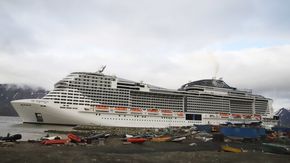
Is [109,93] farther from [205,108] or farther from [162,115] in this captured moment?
[205,108]

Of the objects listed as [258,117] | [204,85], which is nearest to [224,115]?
[204,85]

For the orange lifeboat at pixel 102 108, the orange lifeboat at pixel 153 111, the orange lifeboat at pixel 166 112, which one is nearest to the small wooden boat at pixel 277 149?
the orange lifeboat at pixel 102 108

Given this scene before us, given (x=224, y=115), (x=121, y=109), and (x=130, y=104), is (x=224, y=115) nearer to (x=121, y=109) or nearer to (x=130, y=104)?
(x=130, y=104)

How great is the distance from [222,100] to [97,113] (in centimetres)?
4594

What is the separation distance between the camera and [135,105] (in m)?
76.4

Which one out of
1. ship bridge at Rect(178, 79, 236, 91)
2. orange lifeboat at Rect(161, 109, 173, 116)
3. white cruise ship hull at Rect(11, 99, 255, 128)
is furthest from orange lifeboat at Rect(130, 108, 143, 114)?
ship bridge at Rect(178, 79, 236, 91)

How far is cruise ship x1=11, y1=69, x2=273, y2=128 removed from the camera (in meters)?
65.0

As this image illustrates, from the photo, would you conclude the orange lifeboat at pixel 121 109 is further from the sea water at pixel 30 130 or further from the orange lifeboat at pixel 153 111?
the sea water at pixel 30 130

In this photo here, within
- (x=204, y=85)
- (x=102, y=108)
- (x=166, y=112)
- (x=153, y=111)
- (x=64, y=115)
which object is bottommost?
(x=64, y=115)

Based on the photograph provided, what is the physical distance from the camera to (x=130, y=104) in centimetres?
7525

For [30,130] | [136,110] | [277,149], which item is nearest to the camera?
[277,149]

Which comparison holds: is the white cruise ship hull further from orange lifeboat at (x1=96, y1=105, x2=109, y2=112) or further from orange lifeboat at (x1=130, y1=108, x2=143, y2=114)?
orange lifeboat at (x1=130, y1=108, x2=143, y2=114)

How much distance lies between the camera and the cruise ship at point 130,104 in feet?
213

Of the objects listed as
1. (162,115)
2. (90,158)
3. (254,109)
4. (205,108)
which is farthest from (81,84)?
(254,109)
